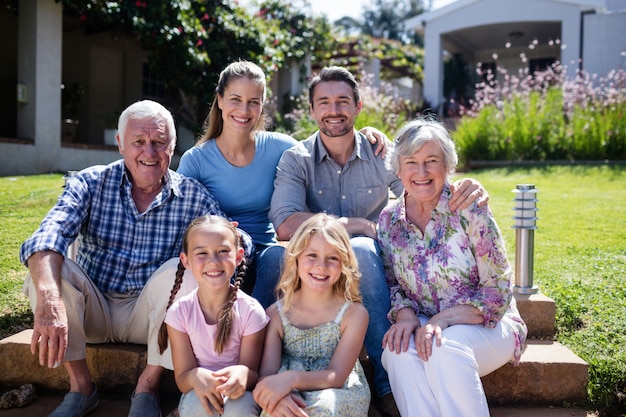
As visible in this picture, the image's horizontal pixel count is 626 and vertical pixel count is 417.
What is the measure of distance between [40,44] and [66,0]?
77 cm

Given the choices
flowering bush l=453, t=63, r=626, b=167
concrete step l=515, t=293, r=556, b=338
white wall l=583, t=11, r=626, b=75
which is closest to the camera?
concrete step l=515, t=293, r=556, b=338

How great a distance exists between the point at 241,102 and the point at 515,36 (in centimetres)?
1372

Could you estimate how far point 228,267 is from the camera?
2.26 meters

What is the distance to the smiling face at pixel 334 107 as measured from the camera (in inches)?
117

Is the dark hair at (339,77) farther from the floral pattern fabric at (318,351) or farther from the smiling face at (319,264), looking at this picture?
the floral pattern fabric at (318,351)

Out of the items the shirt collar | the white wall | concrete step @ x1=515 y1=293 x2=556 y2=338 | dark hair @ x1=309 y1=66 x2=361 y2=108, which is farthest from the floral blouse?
the white wall

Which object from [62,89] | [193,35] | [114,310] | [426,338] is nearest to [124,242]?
[114,310]

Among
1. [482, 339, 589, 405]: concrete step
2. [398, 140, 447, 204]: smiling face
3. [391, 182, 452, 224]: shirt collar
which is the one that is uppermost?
[398, 140, 447, 204]: smiling face

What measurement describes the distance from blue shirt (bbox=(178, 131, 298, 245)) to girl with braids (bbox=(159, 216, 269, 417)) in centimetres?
75

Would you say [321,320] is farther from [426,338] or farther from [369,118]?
[369,118]

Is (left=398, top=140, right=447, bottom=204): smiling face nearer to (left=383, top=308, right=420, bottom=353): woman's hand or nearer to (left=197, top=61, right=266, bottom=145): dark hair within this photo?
(left=383, top=308, right=420, bottom=353): woman's hand

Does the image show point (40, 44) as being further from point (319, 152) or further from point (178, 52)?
point (319, 152)

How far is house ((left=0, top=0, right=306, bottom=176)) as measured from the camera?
7695 millimetres

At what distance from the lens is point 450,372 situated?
6.68ft
